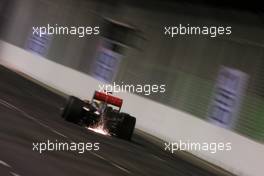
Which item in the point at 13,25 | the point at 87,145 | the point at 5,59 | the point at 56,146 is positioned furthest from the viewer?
the point at 13,25

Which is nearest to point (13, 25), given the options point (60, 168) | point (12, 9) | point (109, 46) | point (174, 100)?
point (12, 9)

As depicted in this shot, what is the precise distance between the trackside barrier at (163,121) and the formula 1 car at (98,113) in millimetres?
3605

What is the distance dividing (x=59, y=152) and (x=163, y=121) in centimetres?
1276

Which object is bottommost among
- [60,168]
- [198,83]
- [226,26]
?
[60,168]

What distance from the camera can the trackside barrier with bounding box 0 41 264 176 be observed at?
2150 cm

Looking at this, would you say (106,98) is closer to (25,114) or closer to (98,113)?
(98,113)

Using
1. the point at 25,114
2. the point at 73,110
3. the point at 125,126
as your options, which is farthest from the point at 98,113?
the point at 25,114

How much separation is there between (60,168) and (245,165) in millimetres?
10698

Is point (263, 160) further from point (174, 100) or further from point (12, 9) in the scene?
point (12, 9)

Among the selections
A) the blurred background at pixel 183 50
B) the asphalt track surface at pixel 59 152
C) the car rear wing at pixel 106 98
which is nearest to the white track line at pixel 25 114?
the asphalt track surface at pixel 59 152

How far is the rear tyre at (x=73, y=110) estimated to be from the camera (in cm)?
1930

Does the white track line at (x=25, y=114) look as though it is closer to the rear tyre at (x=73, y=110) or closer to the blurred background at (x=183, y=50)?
the rear tyre at (x=73, y=110)

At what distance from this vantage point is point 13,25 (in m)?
43.1

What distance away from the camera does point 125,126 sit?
789 inches
